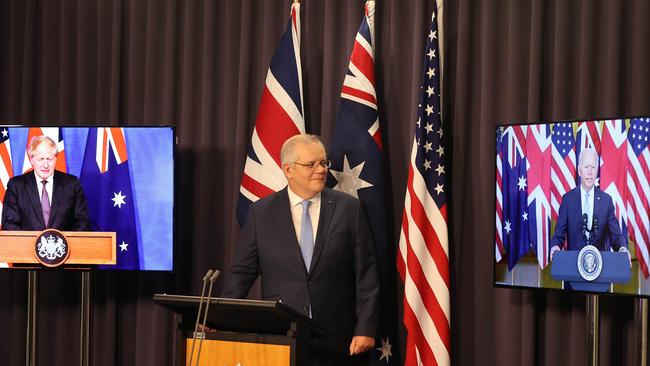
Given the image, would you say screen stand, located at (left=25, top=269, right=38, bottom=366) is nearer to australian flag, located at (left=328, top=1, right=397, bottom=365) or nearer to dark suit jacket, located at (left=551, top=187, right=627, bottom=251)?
australian flag, located at (left=328, top=1, right=397, bottom=365)

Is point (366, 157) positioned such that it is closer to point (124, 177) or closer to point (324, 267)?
point (324, 267)

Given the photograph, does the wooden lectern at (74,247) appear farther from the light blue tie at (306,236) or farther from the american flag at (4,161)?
the light blue tie at (306,236)

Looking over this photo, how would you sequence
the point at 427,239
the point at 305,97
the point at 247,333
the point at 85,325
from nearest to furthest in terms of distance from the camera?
the point at 247,333 < the point at 427,239 < the point at 85,325 < the point at 305,97

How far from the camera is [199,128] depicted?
5965mm

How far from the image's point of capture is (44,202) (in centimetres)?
538

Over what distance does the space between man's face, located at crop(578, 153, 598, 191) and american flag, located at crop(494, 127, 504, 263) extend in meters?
0.47

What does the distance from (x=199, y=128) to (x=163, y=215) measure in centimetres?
80

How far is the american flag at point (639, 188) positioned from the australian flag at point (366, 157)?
1.48 metres

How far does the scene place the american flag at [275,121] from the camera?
5438 mm

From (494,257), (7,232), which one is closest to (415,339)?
(494,257)

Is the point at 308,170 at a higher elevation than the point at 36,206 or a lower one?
higher

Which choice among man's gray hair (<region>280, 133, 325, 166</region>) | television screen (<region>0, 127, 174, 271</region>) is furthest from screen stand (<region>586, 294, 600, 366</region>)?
television screen (<region>0, 127, 174, 271</region>)

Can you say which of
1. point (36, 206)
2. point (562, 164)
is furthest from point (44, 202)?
point (562, 164)

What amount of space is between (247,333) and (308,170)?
1134 millimetres
